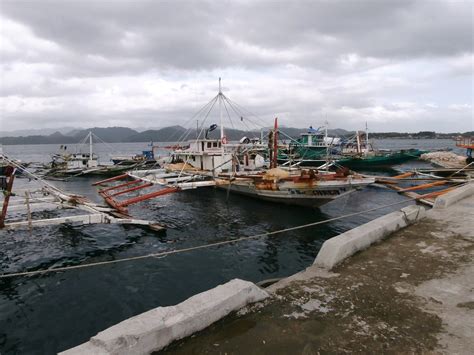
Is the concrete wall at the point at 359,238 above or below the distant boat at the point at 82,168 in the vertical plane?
above

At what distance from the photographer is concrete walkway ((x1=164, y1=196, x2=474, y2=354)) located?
163 inches

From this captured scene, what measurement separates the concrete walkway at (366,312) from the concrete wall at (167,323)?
0.51 feet

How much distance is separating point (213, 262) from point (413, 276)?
28.4ft

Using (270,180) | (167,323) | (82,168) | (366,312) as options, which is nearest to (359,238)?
(366,312)

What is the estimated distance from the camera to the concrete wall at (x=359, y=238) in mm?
6676

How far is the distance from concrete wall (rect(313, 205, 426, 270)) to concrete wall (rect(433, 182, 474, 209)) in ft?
8.46

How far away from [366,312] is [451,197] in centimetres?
959

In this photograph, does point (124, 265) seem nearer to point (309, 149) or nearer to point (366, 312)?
point (366, 312)

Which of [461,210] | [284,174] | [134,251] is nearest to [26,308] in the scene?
[134,251]

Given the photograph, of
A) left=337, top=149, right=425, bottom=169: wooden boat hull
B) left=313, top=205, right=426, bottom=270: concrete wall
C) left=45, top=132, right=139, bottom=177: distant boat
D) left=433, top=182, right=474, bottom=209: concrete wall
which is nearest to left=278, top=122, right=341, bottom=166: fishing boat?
left=337, top=149, right=425, bottom=169: wooden boat hull

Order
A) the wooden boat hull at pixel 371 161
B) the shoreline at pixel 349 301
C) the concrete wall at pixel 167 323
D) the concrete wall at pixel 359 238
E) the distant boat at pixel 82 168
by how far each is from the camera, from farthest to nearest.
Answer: the wooden boat hull at pixel 371 161, the distant boat at pixel 82 168, the concrete wall at pixel 359 238, the shoreline at pixel 349 301, the concrete wall at pixel 167 323

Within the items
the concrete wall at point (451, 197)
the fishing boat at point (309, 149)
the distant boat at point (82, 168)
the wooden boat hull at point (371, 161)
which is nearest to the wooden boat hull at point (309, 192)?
the concrete wall at point (451, 197)

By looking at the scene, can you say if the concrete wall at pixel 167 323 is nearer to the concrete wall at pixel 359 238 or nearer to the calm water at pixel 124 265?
the concrete wall at pixel 359 238

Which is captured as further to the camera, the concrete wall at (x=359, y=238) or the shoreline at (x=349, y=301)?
the concrete wall at (x=359, y=238)
